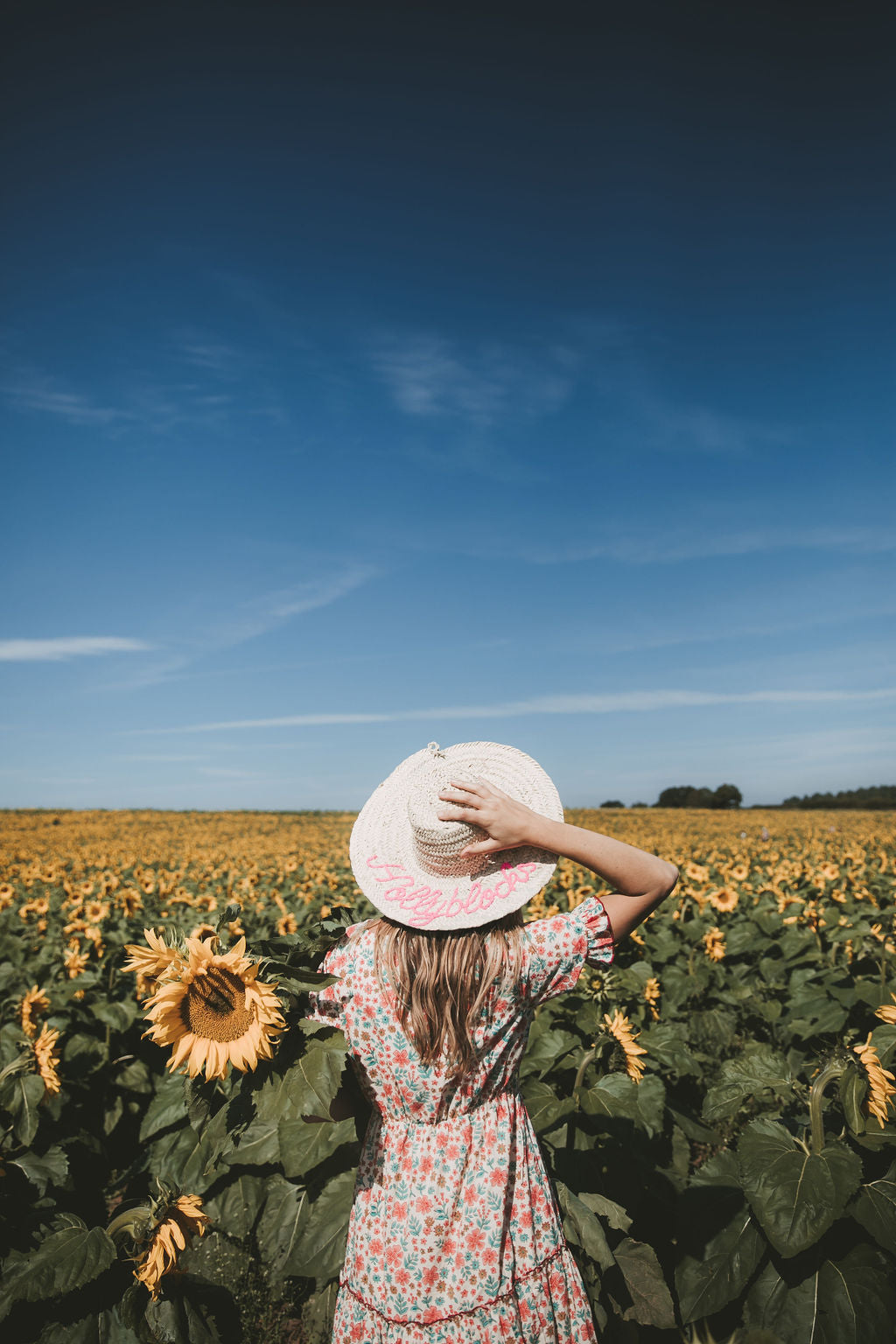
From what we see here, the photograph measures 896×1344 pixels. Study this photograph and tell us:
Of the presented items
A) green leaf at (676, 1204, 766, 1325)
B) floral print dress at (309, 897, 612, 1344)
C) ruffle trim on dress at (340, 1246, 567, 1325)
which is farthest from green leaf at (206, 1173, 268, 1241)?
green leaf at (676, 1204, 766, 1325)

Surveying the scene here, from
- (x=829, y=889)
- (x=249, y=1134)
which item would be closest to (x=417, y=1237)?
(x=249, y=1134)

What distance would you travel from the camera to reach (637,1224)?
12.5ft

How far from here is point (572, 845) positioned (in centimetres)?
201

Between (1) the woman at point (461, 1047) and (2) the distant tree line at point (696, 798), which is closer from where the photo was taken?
(1) the woman at point (461, 1047)

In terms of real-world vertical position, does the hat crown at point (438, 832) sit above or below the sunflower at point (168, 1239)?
above

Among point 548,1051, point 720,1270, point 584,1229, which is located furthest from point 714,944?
point 584,1229

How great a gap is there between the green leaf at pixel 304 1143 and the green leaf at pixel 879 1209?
1.81 meters

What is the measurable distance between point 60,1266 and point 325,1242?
2.83ft

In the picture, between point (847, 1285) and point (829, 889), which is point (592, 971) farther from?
point (829, 889)

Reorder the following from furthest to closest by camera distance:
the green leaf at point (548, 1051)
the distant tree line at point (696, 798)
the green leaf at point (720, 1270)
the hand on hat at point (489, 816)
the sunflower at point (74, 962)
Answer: the distant tree line at point (696, 798) → the sunflower at point (74, 962) → the green leaf at point (548, 1051) → the green leaf at point (720, 1270) → the hand on hat at point (489, 816)

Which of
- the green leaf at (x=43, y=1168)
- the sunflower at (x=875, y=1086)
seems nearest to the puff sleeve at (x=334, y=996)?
the sunflower at (x=875, y=1086)

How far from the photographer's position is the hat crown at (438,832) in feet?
6.49

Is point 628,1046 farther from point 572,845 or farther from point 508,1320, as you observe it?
point 572,845

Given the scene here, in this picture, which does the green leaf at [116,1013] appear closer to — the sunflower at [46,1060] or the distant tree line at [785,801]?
the sunflower at [46,1060]
